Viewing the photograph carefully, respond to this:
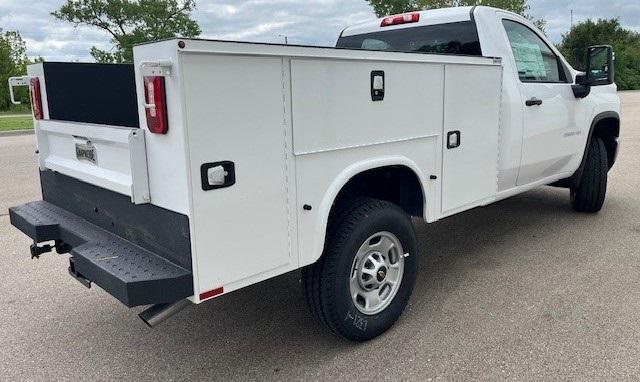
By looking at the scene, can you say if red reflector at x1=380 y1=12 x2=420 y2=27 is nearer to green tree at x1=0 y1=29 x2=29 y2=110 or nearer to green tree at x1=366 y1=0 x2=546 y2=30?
green tree at x1=366 y1=0 x2=546 y2=30

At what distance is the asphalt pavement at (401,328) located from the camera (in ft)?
10.0

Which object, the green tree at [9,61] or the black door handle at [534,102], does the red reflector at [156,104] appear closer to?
the black door handle at [534,102]

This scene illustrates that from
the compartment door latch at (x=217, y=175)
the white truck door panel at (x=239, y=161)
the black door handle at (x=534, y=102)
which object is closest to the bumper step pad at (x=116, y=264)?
the white truck door panel at (x=239, y=161)

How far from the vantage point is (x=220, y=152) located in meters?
2.41

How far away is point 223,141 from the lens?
7.93 ft

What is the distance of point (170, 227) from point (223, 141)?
0.48m

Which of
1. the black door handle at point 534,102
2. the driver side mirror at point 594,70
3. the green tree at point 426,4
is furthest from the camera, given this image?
the green tree at point 426,4

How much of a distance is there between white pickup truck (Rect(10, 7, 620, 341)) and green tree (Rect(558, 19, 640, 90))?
164 ft

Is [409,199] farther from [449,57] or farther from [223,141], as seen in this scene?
[223,141]

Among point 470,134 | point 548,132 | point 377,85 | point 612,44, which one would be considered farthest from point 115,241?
point 612,44

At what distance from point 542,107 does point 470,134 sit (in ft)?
3.78

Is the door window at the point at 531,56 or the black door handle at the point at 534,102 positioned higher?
the door window at the point at 531,56

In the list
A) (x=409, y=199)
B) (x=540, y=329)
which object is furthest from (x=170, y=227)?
(x=540, y=329)

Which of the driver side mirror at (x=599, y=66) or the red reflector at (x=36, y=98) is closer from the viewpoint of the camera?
the red reflector at (x=36, y=98)
